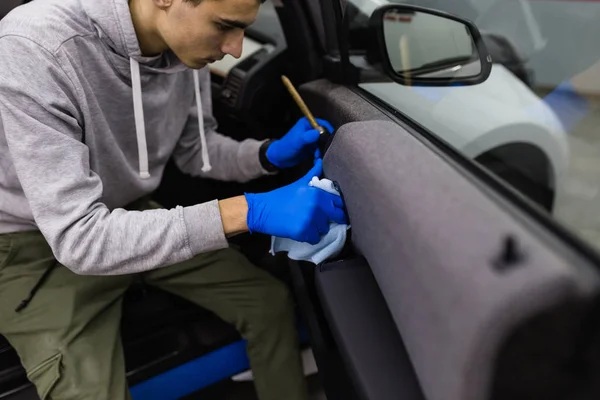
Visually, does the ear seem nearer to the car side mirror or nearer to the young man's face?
the young man's face

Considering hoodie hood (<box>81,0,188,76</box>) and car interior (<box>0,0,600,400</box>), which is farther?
hoodie hood (<box>81,0,188,76</box>)

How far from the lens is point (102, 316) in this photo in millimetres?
1154

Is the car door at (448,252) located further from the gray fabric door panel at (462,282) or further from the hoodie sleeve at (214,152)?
the hoodie sleeve at (214,152)

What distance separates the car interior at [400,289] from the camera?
1.78 feet

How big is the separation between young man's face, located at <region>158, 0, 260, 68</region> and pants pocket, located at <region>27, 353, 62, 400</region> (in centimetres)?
61

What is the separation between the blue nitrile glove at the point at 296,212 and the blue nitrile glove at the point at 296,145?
0.71 feet

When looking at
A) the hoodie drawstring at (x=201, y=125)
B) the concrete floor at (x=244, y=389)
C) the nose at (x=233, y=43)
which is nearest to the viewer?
the nose at (x=233, y=43)

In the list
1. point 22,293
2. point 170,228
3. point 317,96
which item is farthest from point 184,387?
point 317,96

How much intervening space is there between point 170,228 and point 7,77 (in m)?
0.35

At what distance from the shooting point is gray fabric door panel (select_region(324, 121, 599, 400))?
52 centimetres

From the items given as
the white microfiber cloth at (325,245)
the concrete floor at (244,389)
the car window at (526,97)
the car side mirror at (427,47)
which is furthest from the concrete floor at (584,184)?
the concrete floor at (244,389)

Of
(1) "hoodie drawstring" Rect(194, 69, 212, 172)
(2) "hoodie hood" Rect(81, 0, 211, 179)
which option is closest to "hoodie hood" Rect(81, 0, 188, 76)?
(2) "hoodie hood" Rect(81, 0, 211, 179)

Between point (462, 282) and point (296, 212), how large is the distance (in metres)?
0.40

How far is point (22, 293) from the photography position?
112 cm
